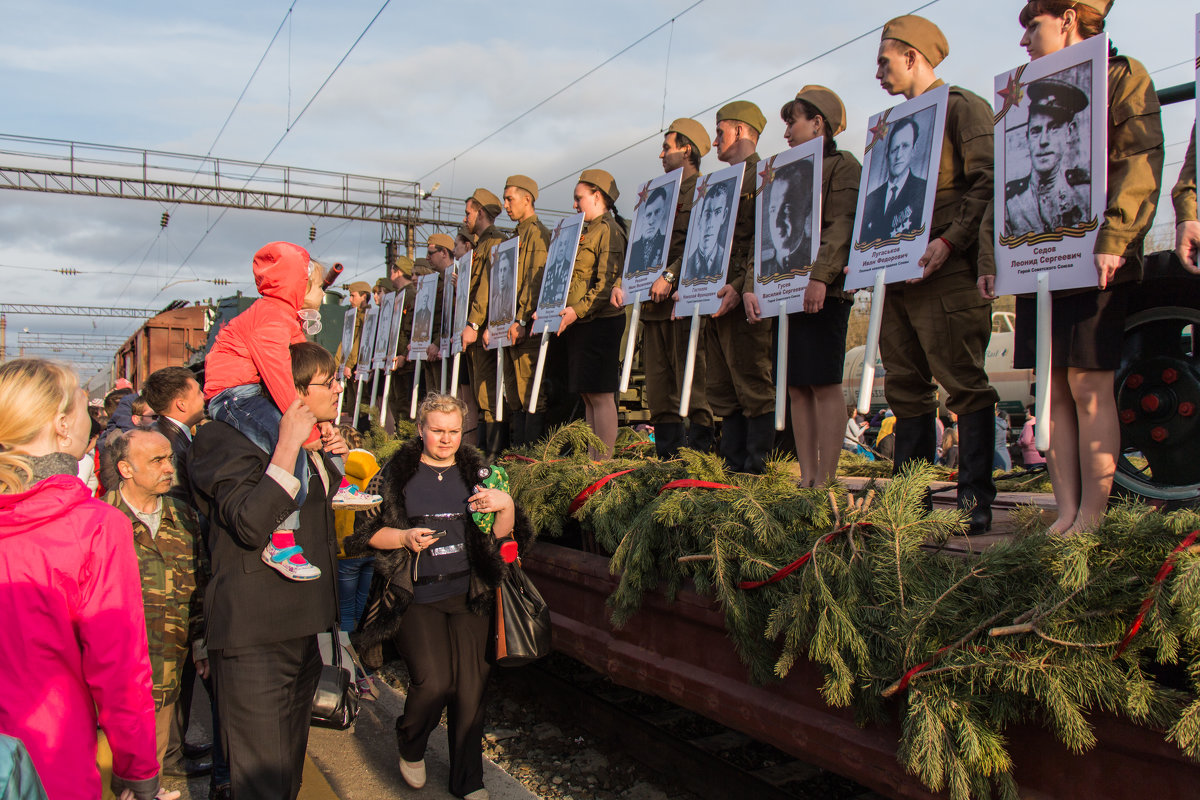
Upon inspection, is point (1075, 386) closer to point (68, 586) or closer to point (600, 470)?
point (600, 470)

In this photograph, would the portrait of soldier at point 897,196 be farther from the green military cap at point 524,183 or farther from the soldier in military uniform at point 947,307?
the green military cap at point 524,183

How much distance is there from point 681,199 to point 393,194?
33380 millimetres

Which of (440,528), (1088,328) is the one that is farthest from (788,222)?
(440,528)

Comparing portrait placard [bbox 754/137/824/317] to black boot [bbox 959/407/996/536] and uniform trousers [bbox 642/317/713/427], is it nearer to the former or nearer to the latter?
uniform trousers [bbox 642/317/713/427]

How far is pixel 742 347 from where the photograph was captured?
17.9 feet

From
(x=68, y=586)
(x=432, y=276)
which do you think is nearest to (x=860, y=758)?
(x=68, y=586)

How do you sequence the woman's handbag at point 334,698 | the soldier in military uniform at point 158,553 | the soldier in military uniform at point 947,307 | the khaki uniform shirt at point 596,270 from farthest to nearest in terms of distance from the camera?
the khaki uniform shirt at point 596,270, the soldier in military uniform at point 947,307, the soldier in military uniform at point 158,553, the woman's handbag at point 334,698

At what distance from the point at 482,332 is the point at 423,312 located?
184cm

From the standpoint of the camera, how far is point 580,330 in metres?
7.04

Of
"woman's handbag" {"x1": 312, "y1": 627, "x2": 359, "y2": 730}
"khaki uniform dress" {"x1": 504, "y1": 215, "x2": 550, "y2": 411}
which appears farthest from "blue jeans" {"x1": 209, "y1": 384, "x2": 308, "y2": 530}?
"khaki uniform dress" {"x1": 504, "y1": 215, "x2": 550, "y2": 411}

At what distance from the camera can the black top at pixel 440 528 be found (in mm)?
4086

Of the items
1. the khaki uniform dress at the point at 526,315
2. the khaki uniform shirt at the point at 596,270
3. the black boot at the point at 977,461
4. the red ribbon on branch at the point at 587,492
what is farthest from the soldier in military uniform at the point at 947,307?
the khaki uniform dress at the point at 526,315

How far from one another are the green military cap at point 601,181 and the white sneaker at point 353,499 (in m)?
3.98

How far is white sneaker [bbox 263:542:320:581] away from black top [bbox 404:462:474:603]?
34.9 inches
